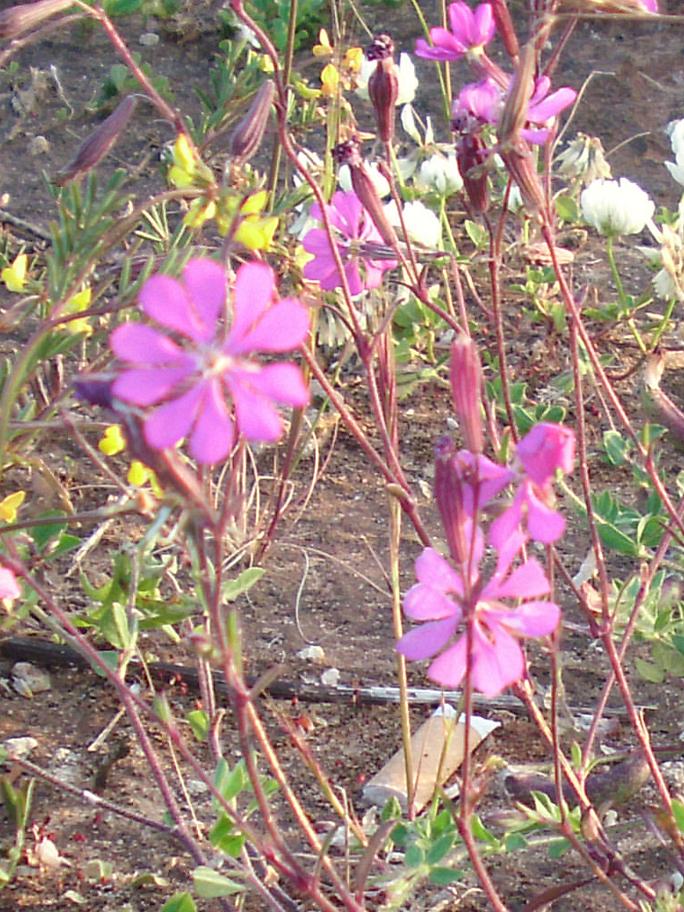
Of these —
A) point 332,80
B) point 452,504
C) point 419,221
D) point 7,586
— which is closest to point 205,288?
point 452,504

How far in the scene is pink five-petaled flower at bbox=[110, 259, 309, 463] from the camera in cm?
71

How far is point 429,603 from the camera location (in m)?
0.85

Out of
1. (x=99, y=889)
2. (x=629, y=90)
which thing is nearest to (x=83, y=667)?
(x=99, y=889)

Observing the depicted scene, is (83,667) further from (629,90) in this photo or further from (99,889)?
(629,90)

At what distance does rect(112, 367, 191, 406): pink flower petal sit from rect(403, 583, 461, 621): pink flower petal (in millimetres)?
226

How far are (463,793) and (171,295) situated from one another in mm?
450

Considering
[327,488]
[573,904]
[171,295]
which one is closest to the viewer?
[171,295]

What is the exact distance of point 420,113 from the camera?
3.19 meters

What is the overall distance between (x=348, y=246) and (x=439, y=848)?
1.87ft

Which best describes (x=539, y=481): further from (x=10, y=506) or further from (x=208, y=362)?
(x=10, y=506)

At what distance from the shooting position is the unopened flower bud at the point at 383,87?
1.26m

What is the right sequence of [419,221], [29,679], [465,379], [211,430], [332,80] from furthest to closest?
[332,80] < [419,221] < [29,679] < [465,379] < [211,430]

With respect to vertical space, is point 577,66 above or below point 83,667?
above

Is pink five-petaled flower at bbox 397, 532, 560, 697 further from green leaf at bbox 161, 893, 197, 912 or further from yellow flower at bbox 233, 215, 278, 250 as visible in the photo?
green leaf at bbox 161, 893, 197, 912
